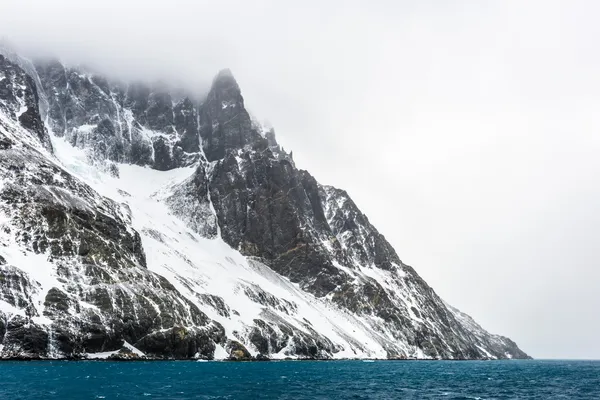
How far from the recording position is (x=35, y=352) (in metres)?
126

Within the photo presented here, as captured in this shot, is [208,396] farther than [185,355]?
No

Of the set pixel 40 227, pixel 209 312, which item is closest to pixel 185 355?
pixel 209 312

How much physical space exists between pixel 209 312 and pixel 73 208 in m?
58.7

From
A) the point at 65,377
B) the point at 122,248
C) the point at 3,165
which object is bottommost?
the point at 65,377

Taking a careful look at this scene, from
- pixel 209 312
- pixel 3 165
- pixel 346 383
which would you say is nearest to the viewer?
pixel 346 383

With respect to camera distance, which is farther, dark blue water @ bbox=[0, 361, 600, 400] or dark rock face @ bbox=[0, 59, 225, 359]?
dark rock face @ bbox=[0, 59, 225, 359]

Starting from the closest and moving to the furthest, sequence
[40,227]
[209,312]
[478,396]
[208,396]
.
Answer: [208,396] < [478,396] < [40,227] < [209,312]

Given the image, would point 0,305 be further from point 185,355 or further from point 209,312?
point 209,312

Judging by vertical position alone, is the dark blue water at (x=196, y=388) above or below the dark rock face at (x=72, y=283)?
below

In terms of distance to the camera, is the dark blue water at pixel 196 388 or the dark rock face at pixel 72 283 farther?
A: the dark rock face at pixel 72 283

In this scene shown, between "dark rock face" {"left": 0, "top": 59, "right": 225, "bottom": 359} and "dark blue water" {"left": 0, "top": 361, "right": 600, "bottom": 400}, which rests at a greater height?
"dark rock face" {"left": 0, "top": 59, "right": 225, "bottom": 359}

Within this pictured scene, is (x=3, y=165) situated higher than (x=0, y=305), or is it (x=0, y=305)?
(x=3, y=165)

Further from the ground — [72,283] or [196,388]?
[72,283]

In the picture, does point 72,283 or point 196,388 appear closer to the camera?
point 196,388
